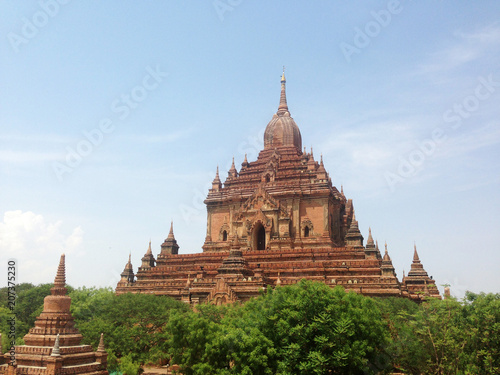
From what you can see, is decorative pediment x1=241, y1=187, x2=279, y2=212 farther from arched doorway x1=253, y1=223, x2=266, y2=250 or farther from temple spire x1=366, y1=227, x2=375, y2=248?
temple spire x1=366, y1=227, x2=375, y2=248

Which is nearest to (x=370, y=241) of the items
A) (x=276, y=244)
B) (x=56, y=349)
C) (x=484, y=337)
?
(x=276, y=244)

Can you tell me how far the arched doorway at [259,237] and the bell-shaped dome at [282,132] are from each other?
13.3 metres

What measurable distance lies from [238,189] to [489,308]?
1574 inches

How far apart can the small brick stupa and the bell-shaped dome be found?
140ft

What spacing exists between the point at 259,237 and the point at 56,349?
36.7 m

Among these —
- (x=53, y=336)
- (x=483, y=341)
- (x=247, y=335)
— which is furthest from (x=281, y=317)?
(x=53, y=336)

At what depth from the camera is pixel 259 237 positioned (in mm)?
60031

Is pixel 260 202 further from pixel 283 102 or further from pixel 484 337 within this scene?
pixel 484 337

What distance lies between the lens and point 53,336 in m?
26.6

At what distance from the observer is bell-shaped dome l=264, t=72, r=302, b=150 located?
67375 mm

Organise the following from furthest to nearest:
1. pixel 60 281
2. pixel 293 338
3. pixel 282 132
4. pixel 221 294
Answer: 1. pixel 282 132
2. pixel 221 294
3. pixel 60 281
4. pixel 293 338

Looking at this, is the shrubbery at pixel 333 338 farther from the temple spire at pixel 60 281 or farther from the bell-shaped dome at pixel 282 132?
the bell-shaped dome at pixel 282 132

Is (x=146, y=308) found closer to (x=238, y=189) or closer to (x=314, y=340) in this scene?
(x=314, y=340)

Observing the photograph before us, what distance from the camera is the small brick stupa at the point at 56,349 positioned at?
2517 centimetres
